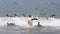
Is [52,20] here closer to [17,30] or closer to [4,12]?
[17,30]

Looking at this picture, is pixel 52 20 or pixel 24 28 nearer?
pixel 24 28

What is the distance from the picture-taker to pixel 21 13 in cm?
607

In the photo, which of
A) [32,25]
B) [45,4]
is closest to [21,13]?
[45,4]

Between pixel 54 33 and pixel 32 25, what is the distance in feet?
2.29

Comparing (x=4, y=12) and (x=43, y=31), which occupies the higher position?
(x=4, y=12)

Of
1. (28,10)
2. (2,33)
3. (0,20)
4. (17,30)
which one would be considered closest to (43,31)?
(17,30)

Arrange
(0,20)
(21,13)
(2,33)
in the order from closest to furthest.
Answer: (2,33)
(0,20)
(21,13)

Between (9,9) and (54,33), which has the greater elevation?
(9,9)

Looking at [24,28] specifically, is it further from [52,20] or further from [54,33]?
[52,20]

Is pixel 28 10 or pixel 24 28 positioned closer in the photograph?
pixel 24 28

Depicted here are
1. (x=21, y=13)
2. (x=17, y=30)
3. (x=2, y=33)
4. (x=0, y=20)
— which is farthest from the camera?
(x=21, y=13)

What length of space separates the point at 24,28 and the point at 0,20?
1.05m

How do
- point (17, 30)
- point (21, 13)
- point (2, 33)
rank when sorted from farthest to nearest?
1. point (21, 13)
2. point (17, 30)
3. point (2, 33)

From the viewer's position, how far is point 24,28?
4531 millimetres
